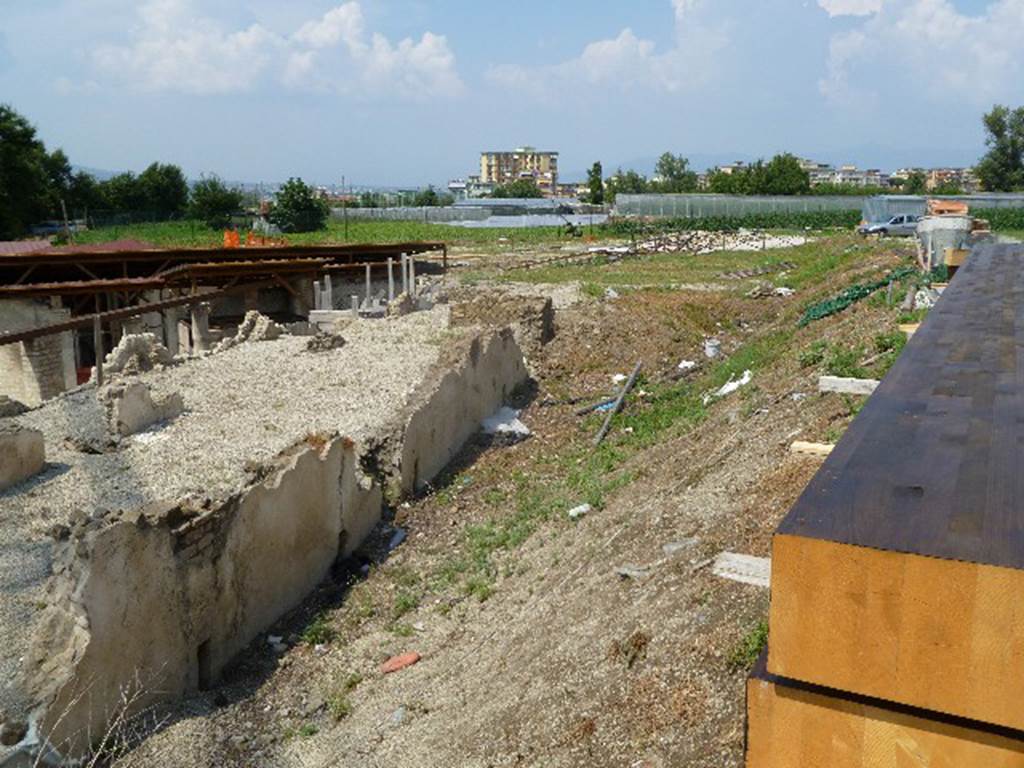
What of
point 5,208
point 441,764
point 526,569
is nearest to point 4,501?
point 526,569

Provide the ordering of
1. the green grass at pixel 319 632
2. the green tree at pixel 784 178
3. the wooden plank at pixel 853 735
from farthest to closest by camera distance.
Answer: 1. the green tree at pixel 784 178
2. the green grass at pixel 319 632
3. the wooden plank at pixel 853 735

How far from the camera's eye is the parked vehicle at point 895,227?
133 ft

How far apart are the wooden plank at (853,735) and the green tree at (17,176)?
57.2 meters

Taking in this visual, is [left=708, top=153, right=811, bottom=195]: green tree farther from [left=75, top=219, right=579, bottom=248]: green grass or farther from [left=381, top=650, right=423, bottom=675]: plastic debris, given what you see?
[left=381, top=650, right=423, bottom=675]: plastic debris

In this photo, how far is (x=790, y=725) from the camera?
2.19m

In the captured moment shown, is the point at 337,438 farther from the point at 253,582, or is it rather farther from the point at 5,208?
the point at 5,208

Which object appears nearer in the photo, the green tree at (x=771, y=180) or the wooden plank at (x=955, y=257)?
the wooden plank at (x=955, y=257)

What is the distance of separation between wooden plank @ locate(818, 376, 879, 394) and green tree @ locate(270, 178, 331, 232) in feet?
184

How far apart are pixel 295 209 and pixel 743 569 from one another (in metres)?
59.9

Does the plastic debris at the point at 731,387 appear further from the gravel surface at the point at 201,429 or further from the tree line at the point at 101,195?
the tree line at the point at 101,195

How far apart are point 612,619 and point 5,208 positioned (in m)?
54.3

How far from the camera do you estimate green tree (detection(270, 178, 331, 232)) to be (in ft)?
202

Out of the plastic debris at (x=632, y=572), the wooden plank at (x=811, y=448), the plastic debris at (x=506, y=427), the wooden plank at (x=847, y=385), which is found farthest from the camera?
the plastic debris at (x=506, y=427)

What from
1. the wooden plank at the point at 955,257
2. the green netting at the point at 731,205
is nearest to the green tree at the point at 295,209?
the green netting at the point at 731,205
